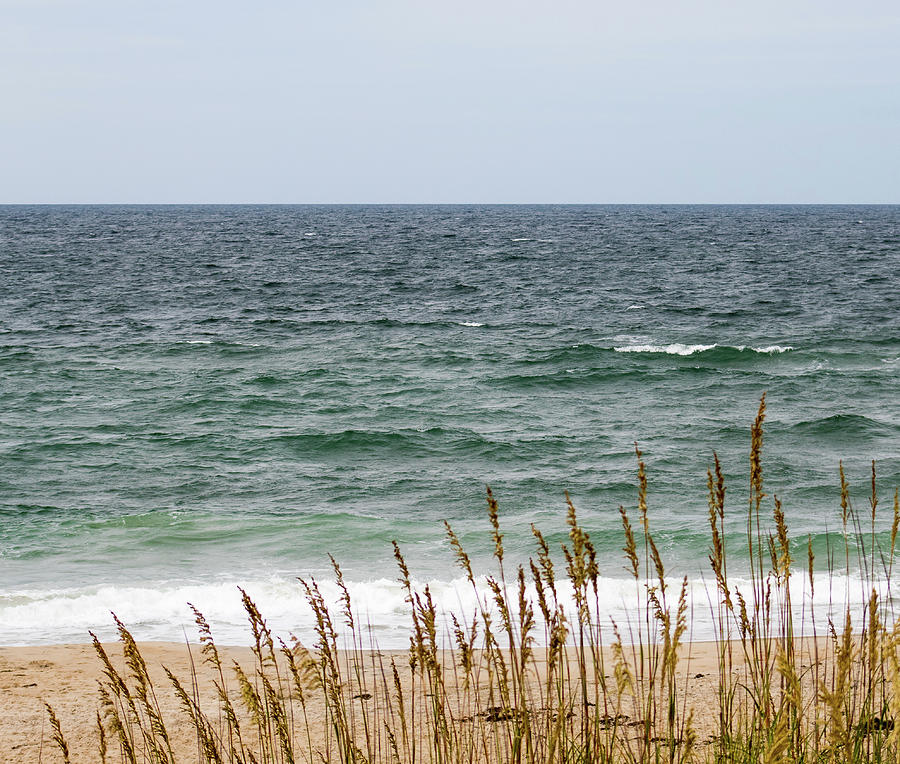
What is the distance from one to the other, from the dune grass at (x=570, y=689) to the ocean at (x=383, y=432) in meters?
1.35

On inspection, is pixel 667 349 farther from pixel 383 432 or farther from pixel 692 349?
pixel 383 432

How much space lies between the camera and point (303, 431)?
56.9 ft

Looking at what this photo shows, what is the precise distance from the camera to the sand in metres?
6.03

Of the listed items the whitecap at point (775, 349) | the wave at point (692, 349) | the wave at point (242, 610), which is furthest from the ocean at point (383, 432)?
the whitecap at point (775, 349)

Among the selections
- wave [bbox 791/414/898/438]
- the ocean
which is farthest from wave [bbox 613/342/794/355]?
wave [bbox 791/414/898/438]

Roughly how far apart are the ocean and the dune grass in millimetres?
1353

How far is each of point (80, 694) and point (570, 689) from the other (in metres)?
4.41

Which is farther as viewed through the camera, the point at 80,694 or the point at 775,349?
the point at 775,349

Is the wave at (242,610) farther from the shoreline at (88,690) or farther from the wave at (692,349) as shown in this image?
the wave at (692,349)

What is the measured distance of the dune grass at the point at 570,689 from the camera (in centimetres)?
262

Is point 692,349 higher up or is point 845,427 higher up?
point 692,349

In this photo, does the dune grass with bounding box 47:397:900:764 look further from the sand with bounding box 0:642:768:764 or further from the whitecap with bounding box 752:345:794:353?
the whitecap with bounding box 752:345:794:353

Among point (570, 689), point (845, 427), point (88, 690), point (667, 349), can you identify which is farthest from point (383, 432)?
point (570, 689)

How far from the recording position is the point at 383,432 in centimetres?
1719
